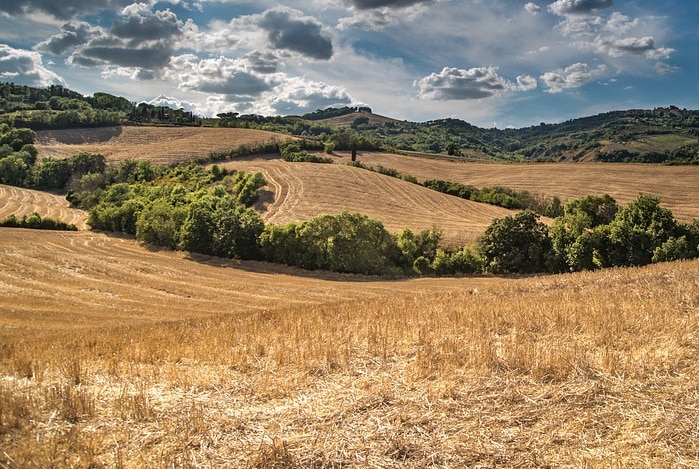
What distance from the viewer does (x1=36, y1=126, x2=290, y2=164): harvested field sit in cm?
11231

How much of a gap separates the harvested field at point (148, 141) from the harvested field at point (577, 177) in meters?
34.3

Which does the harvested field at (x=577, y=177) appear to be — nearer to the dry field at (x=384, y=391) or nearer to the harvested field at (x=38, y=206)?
the harvested field at (x=38, y=206)

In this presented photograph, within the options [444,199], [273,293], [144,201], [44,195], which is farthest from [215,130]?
[273,293]

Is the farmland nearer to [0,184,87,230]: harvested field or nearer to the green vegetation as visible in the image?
the green vegetation

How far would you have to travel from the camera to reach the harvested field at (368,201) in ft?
228

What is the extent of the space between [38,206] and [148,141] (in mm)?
49714

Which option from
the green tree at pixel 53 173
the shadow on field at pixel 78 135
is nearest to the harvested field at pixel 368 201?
the green tree at pixel 53 173

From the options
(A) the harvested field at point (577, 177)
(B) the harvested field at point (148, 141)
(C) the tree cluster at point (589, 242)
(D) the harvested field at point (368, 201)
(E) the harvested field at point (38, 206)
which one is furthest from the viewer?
(B) the harvested field at point (148, 141)

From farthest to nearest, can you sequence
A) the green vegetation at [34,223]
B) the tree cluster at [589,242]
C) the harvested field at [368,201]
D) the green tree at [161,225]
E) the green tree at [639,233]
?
the harvested field at [368,201], the green vegetation at [34,223], the green tree at [161,225], the green tree at [639,233], the tree cluster at [589,242]

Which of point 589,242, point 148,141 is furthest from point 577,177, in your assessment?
point 148,141

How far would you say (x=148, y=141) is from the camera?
126188mm

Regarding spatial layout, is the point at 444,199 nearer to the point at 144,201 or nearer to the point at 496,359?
the point at 144,201

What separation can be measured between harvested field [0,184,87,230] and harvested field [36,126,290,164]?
20949 mm

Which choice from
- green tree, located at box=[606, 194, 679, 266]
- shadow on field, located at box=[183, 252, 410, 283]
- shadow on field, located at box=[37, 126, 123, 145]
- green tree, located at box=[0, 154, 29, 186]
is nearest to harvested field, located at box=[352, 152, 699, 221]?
green tree, located at box=[606, 194, 679, 266]
